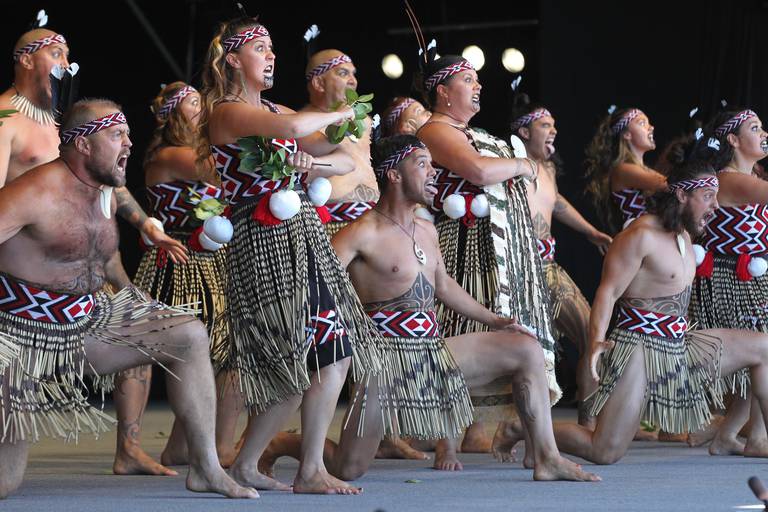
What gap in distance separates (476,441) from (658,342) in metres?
0.99

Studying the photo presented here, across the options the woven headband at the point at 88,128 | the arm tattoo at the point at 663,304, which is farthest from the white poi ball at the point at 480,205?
the woven headband at the point at 88,128

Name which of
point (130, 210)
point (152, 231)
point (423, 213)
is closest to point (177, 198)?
point (130, 210)

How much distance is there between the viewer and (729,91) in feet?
23.1

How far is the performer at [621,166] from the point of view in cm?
555

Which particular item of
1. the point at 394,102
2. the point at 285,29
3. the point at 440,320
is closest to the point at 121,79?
the point at 285,29

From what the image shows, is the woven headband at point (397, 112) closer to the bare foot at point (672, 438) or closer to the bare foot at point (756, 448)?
the bare foot at point (672, 438)

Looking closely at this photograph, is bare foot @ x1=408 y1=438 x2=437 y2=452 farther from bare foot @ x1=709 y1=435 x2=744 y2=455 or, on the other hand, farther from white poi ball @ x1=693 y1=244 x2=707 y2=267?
white poi ball @ x1=693 y1=244 x2=707 y2=267

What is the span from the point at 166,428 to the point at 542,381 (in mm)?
3152

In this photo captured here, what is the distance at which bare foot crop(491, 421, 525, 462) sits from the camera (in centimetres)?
432

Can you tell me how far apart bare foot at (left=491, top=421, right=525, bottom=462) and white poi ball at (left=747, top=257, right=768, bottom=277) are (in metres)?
1.18

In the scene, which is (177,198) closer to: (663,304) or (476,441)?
(476,441)

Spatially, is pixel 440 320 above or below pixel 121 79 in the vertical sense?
below

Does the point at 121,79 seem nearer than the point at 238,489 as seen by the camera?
No

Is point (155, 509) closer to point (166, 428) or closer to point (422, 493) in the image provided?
point (422, 493)
